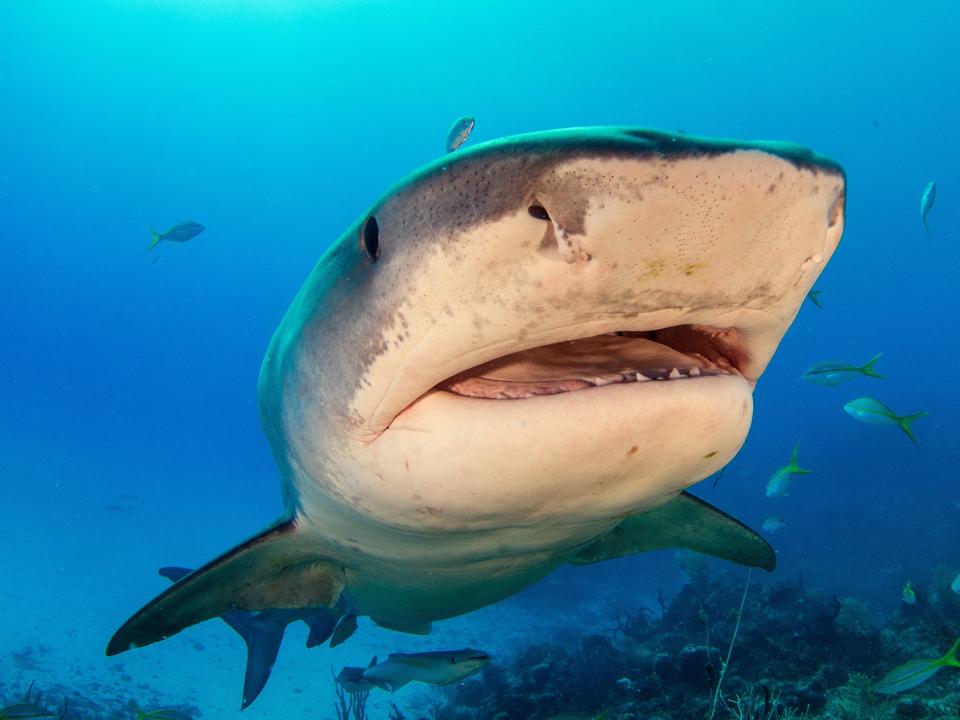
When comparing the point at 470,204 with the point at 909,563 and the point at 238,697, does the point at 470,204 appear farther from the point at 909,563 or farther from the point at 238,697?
the point at 909,563

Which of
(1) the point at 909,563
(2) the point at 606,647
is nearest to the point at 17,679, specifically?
(2) the point at 606,647

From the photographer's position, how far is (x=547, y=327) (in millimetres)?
1296

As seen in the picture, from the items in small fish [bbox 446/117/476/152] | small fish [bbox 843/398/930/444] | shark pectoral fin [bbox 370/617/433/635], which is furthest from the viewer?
small fish [bbox 843/398/930/444]

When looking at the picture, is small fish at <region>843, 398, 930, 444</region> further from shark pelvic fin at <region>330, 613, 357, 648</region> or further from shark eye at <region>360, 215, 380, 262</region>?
shark eye at <region>360, 215, 380, 262</region>

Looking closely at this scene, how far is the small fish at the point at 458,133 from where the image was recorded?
7270 mm

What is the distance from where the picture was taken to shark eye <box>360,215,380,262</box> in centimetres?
158

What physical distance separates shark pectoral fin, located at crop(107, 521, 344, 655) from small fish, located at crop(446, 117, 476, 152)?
5.42m

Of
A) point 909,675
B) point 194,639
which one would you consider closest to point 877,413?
point 909,675

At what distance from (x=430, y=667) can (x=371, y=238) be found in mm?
5153

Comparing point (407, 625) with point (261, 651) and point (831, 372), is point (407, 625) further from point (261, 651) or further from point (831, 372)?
point (831, 372)

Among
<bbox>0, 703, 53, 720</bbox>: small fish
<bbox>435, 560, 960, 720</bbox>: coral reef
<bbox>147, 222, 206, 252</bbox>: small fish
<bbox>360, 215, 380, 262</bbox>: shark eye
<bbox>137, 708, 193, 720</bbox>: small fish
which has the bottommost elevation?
<bbox>435, 560, 960, 720</bbox>: coral reef

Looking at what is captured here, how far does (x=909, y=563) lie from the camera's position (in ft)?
68.0

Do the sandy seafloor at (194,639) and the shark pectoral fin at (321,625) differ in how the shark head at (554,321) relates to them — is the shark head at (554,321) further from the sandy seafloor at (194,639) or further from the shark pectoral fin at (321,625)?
the sandy seafloor at (194,639)

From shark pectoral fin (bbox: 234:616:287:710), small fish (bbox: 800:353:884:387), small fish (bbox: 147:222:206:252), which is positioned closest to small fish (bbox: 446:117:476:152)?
small fish (bbox: 800:353:884:387)
